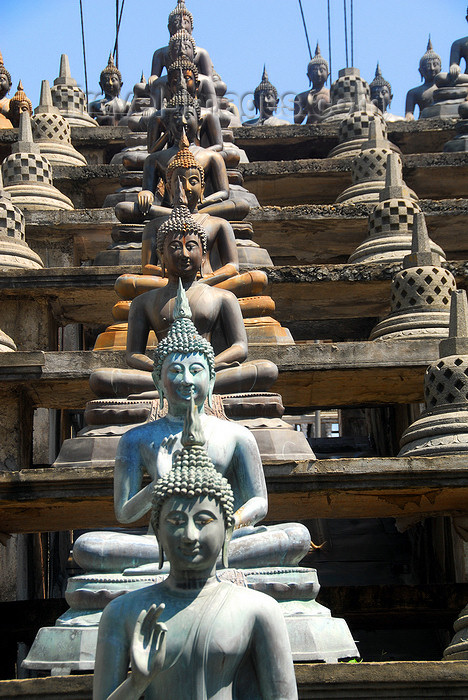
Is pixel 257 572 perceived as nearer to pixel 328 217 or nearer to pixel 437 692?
pixel 437 692

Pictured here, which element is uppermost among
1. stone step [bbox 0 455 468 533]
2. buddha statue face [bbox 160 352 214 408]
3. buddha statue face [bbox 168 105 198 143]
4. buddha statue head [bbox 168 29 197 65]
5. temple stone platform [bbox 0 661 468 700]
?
buddha statue head [bbox 168 29 197 65]

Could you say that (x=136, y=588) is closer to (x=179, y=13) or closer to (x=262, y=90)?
(x=179, y=13)

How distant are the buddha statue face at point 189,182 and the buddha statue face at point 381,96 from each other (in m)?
16.4

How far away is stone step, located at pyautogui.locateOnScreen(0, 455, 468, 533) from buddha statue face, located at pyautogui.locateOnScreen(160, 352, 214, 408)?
2.25m

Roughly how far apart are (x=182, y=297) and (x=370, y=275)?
648 centimetres

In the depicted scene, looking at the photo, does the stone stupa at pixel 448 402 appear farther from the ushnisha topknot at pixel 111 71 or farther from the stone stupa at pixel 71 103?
the ushnisha topknot at pixel 111 71

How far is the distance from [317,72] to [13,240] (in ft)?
50.7

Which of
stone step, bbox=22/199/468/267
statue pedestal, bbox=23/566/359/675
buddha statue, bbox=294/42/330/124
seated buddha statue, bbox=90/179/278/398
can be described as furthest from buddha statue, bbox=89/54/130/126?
statue pedestal, bbox=23/566/359/675

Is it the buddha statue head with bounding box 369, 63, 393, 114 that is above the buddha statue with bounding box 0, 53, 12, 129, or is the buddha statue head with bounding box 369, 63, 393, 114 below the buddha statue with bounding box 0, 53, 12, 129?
above

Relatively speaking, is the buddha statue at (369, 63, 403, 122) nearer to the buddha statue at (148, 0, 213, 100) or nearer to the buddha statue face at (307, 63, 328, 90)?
the buddha statue face at (307, 63, 328, 90)

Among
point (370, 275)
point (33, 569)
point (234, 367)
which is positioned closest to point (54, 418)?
point (33, 569)

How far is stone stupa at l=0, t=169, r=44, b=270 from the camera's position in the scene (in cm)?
1259

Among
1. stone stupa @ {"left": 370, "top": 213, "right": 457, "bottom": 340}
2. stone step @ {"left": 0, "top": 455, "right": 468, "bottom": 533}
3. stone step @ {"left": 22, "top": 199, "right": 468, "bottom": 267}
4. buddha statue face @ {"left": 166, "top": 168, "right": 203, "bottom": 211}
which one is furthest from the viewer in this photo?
stone step @ {"left": 22, "top": 199, "right": 468, "bottom": 267}

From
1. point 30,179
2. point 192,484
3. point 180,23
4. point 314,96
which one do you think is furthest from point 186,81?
point 314,96
